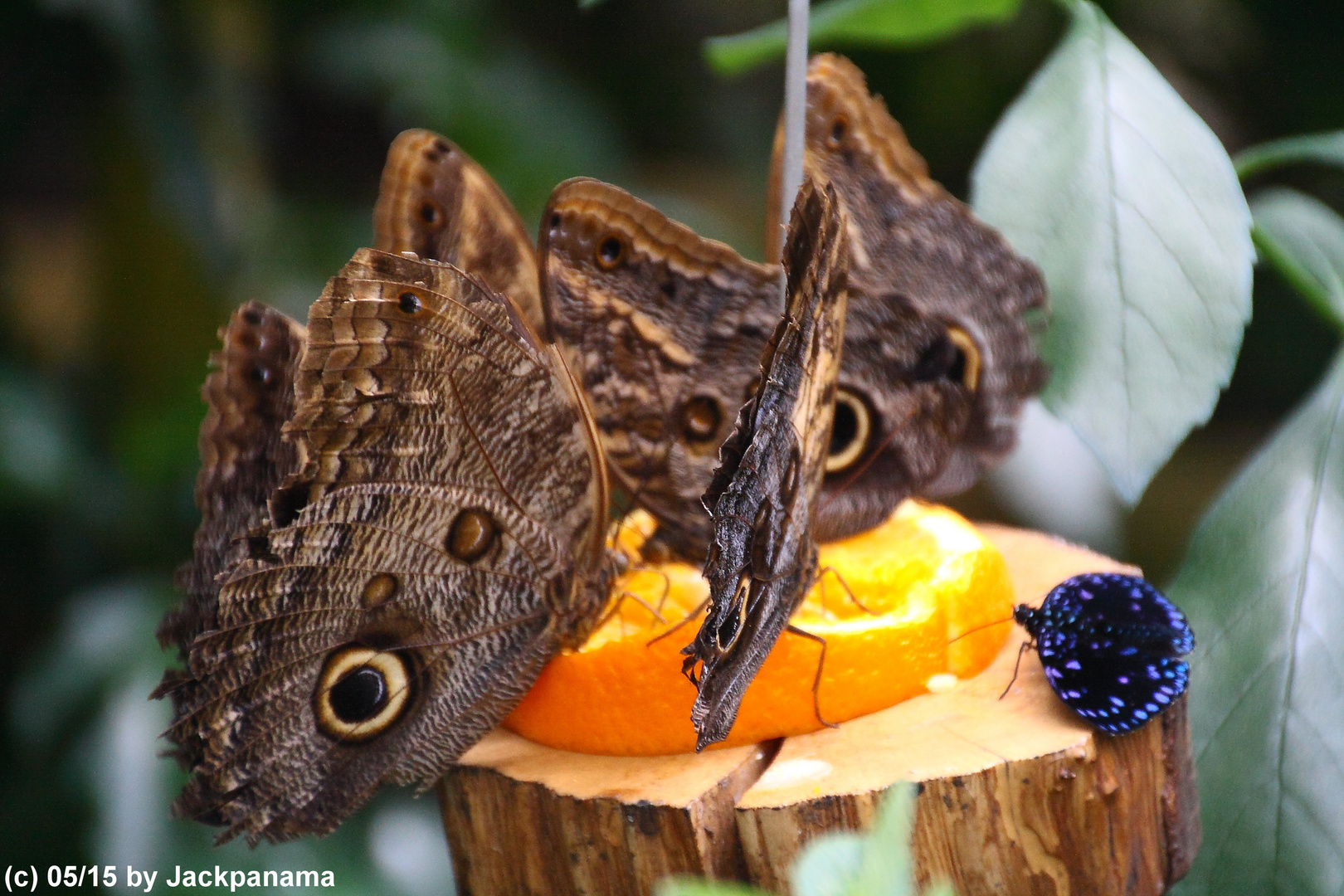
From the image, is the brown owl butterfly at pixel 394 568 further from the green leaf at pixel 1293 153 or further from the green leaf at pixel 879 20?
the green leaf at pixel 1293 153

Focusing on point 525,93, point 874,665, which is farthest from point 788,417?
point 525,93

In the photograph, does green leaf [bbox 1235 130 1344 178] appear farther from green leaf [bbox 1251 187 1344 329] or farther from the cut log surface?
the cut log surface

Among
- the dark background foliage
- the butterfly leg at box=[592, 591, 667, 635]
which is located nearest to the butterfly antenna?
the butterfly leg at box=[592, 591, 667, 635]

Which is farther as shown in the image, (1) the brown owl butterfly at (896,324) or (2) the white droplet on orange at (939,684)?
(1) the brown owl butterfly at (896,324)

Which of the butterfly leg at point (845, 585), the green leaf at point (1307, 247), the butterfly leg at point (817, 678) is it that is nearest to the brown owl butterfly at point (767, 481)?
the butterfly leg at point (817, 678)

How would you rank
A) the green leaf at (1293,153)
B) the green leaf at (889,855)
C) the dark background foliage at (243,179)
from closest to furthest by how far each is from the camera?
the green leaf at (889,855) → the green leaf at (1293,153) → the dark background foliage at (243,179)
